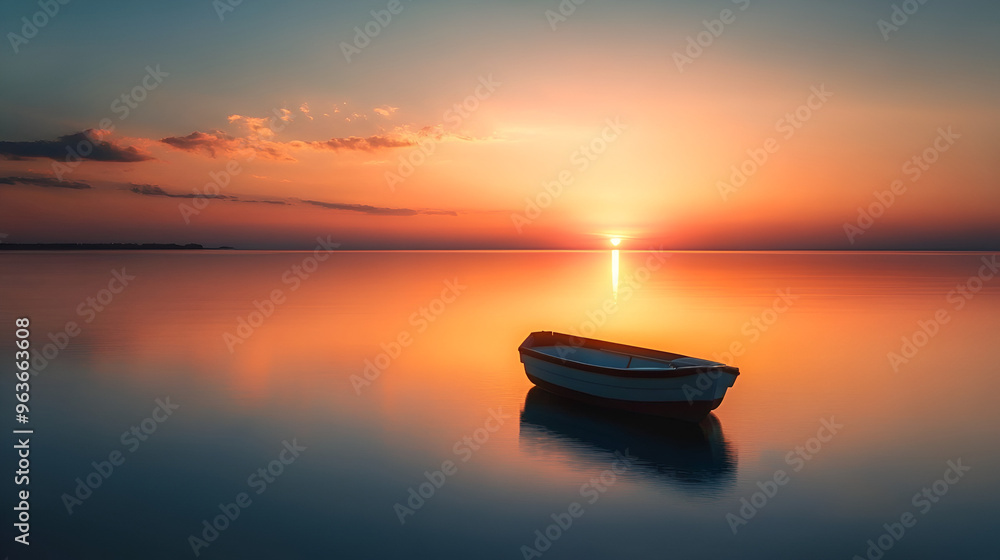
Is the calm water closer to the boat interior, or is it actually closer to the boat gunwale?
the boat gunwale

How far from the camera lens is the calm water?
11203 millimetres

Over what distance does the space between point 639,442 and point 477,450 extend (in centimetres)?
449

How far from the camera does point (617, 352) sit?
22781 mm

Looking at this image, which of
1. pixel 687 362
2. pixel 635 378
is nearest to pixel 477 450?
pixel 635 378

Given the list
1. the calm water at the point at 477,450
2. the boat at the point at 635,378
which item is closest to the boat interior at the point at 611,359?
the boat at the point at 635,378

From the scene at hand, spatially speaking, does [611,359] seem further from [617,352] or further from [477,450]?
[477,450]

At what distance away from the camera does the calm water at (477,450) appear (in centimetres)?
1120

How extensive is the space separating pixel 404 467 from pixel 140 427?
8627 mm

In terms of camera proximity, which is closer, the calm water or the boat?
the calm water

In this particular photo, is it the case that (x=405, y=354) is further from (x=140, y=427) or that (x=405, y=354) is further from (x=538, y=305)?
(x=538, y=305)

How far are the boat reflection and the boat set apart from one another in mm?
538

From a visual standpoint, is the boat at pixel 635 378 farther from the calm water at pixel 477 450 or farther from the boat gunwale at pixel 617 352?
the calm water at pixel 477 450

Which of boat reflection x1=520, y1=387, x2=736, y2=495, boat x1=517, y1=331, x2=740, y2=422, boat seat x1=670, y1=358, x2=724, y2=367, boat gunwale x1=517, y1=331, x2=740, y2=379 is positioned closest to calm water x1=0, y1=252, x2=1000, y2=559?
boat reflection x1=520, y1=387, x2=736, y2=495

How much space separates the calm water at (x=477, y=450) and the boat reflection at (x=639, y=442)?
81 millimetres
